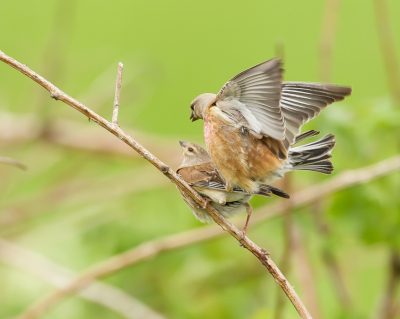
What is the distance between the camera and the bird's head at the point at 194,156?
7.94ft

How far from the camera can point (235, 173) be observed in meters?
1.82

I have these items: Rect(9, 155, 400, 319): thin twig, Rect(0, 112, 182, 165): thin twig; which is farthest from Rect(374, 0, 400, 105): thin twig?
Rect(0, 112, 182, 165): thin twig

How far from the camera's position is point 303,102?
61.5 inches

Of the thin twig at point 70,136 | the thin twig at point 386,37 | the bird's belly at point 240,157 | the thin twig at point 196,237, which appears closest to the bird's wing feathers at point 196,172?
the bird's belly at point 240,157

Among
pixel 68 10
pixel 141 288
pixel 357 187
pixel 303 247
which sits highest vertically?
pixel 68 10

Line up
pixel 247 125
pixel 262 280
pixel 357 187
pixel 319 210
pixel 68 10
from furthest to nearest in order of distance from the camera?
pixel 262 280 → pixel 319 210 → pixel 68 10 → pixel 357 187 → pixel 247 125

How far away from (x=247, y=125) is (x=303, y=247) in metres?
1.81

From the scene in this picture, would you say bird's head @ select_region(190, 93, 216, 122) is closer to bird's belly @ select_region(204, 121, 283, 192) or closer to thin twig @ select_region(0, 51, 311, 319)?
bird's belly @ select_region(204, 121, 283, 192)

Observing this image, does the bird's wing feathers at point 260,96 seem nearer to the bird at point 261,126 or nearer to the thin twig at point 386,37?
the bird at point 261,126

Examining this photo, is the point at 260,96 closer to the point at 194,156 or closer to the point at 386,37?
the point at 194,156

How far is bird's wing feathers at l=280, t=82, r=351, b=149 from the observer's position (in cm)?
150

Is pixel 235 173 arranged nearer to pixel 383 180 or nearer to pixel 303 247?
pixel 383 180

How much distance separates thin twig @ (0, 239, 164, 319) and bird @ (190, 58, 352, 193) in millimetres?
1392

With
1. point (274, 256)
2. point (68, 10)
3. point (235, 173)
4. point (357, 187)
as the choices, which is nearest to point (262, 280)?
point (274, 256)
